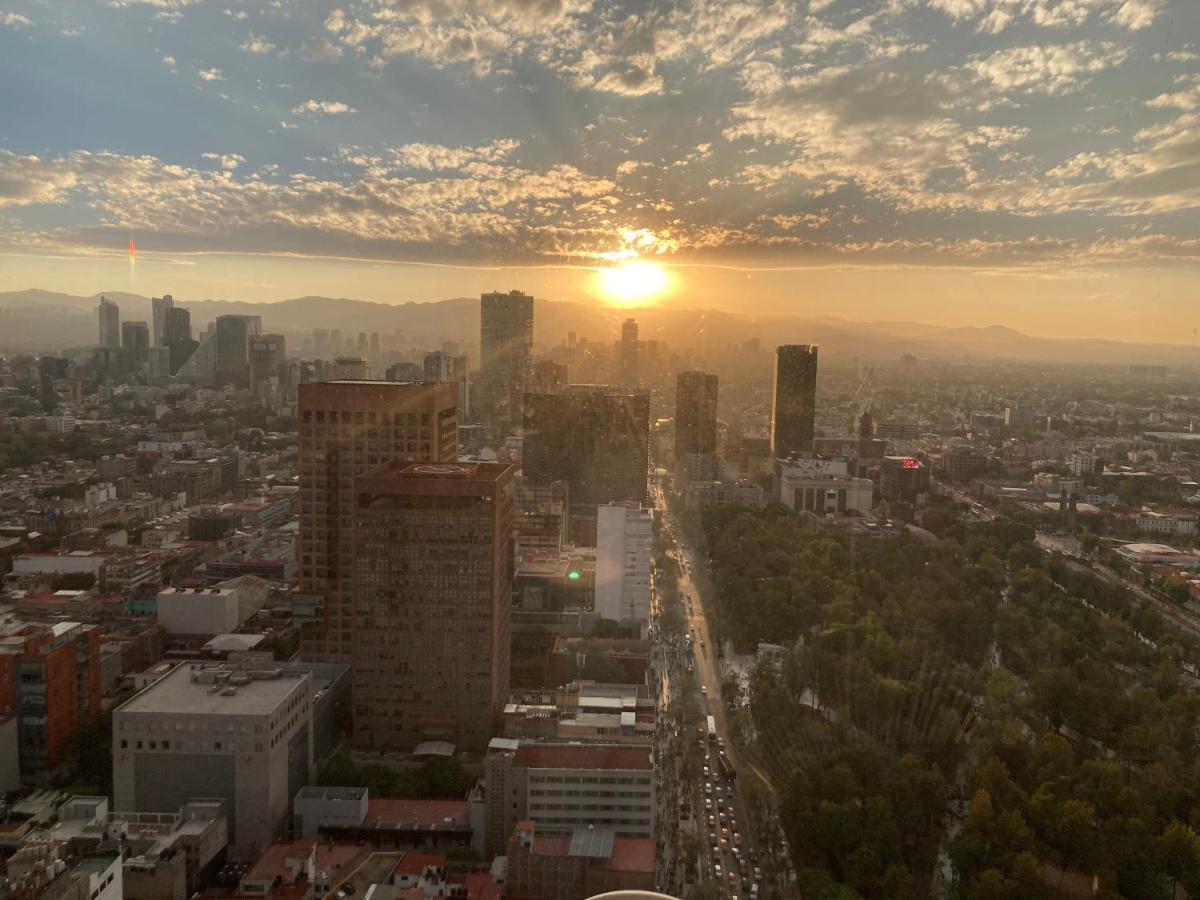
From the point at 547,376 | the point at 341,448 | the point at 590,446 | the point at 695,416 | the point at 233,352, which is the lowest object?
the point at 590,446

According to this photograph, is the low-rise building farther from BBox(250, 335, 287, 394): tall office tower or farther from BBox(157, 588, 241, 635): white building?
BBox(250, 335, 287, 394): tall office tower

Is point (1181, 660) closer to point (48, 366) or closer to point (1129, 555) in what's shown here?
point (1129, 555)

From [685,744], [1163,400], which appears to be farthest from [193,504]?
[1163,400]

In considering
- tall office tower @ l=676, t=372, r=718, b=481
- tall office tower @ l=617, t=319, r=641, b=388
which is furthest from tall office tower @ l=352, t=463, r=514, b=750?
tall office tower @ l=617, t=319, r=641, b=388

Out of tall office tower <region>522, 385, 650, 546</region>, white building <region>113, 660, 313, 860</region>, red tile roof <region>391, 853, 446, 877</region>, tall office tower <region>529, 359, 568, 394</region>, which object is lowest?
red tile roof <region>391, 853, 446, 877</region>

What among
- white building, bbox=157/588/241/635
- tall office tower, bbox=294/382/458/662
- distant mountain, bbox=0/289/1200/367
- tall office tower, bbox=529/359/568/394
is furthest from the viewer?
tall office tower, bbox=529/359/568/394

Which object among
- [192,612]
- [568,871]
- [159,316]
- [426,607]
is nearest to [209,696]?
[426,607]

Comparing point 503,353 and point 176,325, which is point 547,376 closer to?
point 503,353

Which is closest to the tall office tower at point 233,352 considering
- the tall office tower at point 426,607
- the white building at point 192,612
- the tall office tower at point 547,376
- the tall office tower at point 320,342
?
the tall office tower at point 320,342
